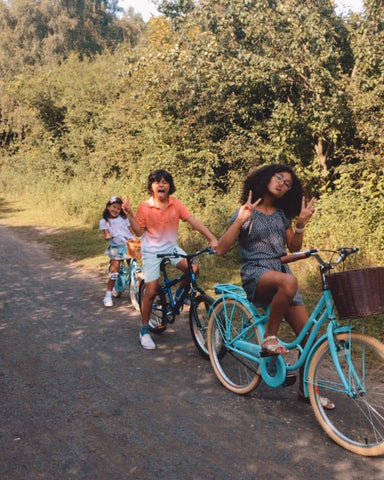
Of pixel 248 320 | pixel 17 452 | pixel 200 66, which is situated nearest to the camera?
pixel 17 452

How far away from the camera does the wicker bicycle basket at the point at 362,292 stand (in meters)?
3.11

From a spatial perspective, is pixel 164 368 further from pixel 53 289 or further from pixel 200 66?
pixel 200 66

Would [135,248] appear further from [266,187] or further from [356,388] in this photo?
[356,388]

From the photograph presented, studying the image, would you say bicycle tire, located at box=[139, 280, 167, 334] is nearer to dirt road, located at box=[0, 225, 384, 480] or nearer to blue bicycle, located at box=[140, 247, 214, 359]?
blue bicycle, located at box=[140, 247, 214, 359]

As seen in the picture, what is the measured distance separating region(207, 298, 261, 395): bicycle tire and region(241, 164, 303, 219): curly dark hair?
91cm

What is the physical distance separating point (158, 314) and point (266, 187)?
2.57 metres

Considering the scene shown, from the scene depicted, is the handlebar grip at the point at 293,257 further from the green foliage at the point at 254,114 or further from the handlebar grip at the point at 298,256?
the green foliage at the point at 254,114

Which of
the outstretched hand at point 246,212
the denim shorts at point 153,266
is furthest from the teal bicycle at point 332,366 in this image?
the denim shorts at point 153,266

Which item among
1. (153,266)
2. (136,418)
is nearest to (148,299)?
(153,266)

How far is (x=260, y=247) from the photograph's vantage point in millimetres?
4043

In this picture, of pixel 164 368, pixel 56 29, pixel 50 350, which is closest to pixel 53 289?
pixel 50 350

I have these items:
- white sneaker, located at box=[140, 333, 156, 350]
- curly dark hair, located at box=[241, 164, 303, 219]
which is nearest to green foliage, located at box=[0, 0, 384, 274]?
white sneaker, located at box=[140, 333, 156, 350]

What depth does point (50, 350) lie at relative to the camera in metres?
Answer: 5.41

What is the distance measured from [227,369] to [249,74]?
732cm
